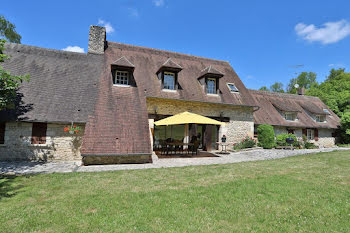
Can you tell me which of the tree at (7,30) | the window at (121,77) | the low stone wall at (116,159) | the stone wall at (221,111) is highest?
the tree at (7,30)

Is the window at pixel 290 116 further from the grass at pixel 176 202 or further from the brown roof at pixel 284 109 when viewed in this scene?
the grass at pixel 176 202

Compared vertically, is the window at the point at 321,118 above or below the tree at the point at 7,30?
below

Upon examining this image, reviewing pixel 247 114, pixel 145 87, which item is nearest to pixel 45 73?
pixel 145 87

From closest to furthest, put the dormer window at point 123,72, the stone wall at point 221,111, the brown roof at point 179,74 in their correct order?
the dormer window at point 123,72 < the stone wall at point 221,111 < the brown roof at point 179,74

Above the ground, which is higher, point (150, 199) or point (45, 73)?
point (45, 73)

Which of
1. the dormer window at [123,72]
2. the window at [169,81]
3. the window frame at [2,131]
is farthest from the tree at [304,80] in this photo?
the window frame at [2,131]

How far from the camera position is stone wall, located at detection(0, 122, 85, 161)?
9180 mm

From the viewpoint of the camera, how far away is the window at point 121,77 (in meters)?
12.2

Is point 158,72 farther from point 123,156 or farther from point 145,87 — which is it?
point 123,156

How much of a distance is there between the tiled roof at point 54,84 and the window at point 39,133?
47 centimetres

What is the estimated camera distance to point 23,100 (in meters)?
9.88

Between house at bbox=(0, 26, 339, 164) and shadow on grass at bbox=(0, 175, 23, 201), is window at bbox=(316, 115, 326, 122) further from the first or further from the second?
shadow on grass at bbox=(0, 175, 23, 201)

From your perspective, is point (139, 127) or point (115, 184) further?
point (139, 127)

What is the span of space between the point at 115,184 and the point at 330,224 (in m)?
5.00
